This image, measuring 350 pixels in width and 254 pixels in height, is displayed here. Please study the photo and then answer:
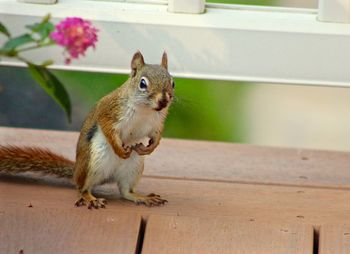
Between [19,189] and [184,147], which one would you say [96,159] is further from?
[184,147]

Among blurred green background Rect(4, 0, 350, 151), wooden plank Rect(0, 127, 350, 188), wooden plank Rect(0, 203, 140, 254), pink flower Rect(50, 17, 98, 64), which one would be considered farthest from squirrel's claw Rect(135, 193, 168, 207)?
pink flower Rect(50, 17, 98, 64)

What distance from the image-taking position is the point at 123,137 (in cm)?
230

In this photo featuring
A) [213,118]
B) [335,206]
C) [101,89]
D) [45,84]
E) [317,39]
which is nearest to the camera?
[45,84]

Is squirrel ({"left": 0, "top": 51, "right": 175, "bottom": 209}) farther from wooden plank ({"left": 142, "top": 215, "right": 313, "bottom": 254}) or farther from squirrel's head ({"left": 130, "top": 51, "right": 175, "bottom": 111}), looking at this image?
wooden plank ({"left": 142, "top": 215, "right": 313, "bottom": 254})

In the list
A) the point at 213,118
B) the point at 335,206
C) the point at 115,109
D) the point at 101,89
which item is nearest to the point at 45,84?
the point at 115,109

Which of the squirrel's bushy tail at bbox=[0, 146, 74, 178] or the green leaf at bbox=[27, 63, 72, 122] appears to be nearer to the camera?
the green leaf at bbox=[27, 63, 72, 122]

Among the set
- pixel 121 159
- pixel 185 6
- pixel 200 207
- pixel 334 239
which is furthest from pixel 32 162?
pixel 334 239

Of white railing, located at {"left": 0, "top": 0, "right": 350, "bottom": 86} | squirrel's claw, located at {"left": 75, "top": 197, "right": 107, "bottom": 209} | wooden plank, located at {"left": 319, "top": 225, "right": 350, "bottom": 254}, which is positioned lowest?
wooden plank, located at {"left": 319, "top": 225, "right": 350, "bottom": 254}

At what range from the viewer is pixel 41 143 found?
2.72 metres

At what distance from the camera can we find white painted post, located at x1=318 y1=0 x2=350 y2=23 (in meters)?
2.59

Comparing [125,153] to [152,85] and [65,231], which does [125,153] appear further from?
[65,231]

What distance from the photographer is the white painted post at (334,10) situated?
2.59 metres

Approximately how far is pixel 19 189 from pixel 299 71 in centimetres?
81

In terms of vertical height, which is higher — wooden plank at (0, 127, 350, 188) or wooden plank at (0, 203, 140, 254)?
wooden plank at (0, 127, 350, 188)
